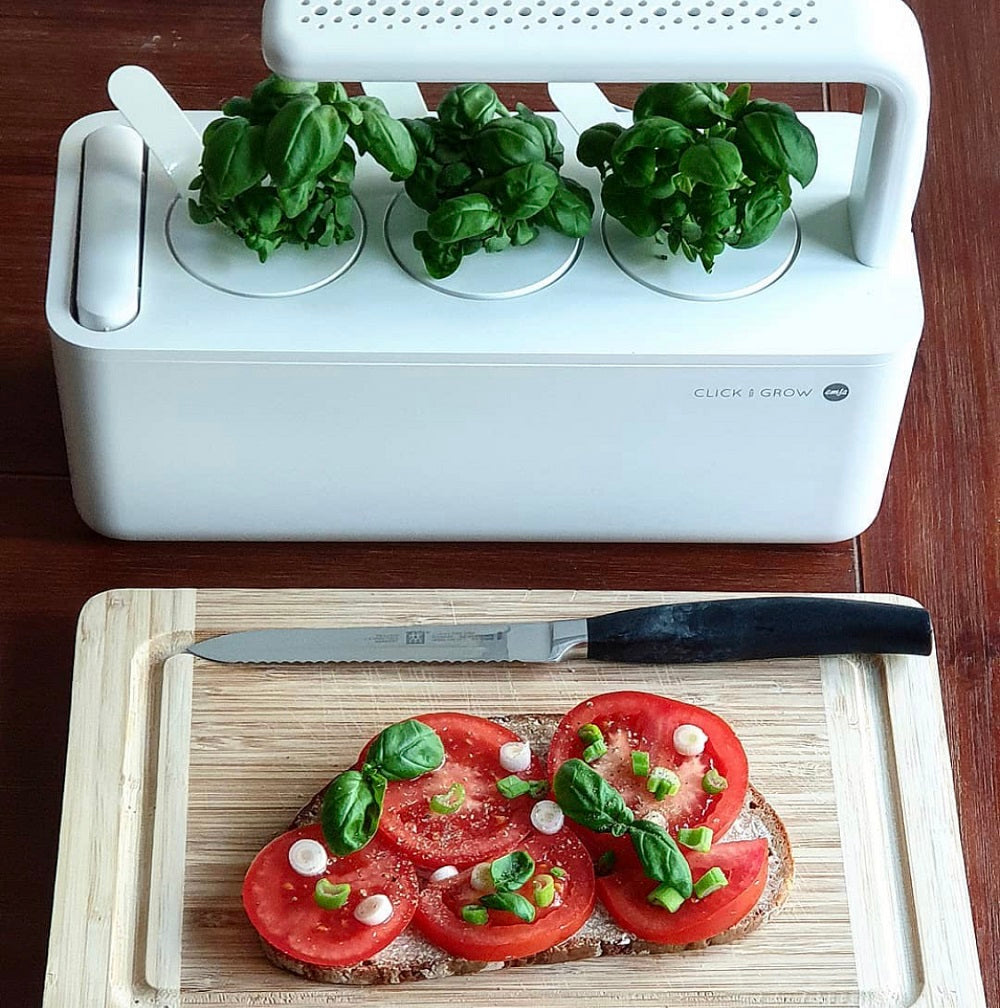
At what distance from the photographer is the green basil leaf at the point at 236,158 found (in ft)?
3.44

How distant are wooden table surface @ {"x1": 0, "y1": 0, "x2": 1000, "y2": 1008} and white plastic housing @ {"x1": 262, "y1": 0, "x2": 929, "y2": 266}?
362 millimetres

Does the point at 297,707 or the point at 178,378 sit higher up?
the point at 178,378

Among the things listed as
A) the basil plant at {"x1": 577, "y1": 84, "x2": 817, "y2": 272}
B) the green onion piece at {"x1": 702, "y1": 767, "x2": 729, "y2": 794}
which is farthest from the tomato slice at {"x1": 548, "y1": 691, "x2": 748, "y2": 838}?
the basil plant at {"x1": 577, "y1": 84, "x2": 817, "y2": 272}

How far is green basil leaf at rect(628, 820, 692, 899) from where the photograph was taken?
1.01 meters

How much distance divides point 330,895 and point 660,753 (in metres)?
0.23

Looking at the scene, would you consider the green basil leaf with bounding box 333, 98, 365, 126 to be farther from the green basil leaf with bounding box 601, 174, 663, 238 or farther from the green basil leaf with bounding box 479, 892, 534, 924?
the green basil leaf with bounding box 479, 892, 534, 924

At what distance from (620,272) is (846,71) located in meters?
0.20

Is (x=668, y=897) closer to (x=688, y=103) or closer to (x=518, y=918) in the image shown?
(x=518, y=918)

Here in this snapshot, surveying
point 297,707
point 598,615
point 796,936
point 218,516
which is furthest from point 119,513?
point 796,936

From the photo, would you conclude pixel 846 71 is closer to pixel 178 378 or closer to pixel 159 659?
pixel 178 378

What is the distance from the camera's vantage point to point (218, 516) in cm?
121

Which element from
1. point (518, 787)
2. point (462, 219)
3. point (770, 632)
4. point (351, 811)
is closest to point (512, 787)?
point (518, 787)

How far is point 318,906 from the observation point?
3.37 ft

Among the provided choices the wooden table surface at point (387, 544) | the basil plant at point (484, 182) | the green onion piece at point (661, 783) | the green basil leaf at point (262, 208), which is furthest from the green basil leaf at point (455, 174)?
the green onion piece at point (661, 783)
